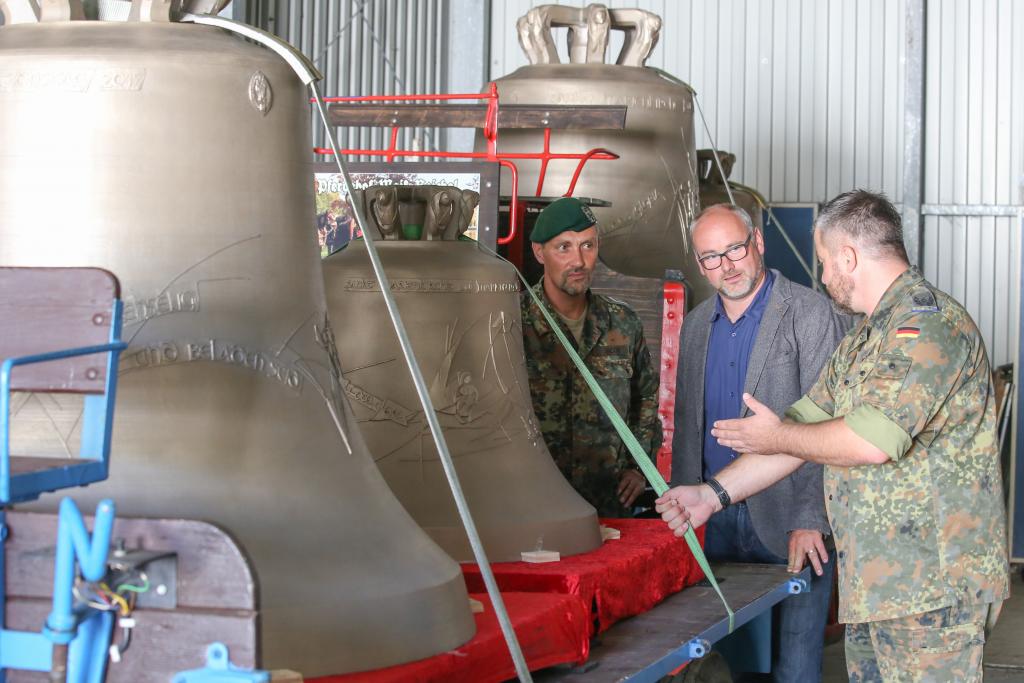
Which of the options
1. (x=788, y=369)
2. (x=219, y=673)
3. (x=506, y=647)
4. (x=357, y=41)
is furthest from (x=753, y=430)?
(x=357, y=41)

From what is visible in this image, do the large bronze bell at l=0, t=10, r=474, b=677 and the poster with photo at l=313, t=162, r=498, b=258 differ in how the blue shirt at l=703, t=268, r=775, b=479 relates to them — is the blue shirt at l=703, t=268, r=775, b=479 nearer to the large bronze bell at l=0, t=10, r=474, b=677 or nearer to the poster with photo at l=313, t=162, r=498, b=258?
the poster with photo at l=313, t=162, r=498, b=258

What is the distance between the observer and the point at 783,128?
11.4 metres

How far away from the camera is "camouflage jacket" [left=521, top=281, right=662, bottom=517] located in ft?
16.4

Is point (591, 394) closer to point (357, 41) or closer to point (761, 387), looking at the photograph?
point (761, 387)

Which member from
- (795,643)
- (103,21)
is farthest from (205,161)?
(795,643)

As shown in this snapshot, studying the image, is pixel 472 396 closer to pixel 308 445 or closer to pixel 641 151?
pixel 308 445

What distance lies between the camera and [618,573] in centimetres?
354

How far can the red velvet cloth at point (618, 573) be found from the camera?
3.31 meters

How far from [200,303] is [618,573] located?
1.38m

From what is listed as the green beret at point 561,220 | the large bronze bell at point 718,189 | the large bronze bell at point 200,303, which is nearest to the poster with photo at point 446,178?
the green beret at point 561,220

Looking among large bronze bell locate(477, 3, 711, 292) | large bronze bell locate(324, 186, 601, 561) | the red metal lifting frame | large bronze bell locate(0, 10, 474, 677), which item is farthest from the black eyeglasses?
→ large bronze bell locate(0, 10, 474, 677)

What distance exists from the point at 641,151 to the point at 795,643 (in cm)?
255

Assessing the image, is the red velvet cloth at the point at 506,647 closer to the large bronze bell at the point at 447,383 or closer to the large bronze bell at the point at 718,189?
the large bronze bell at the point at 447,383

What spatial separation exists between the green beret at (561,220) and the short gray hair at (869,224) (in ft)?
4.65
